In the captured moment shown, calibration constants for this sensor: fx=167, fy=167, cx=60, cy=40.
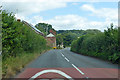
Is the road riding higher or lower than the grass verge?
lower

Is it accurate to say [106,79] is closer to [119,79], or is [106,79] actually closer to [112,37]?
[119,79]

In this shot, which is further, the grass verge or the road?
the road

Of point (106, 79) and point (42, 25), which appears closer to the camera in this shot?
point (106, 79)

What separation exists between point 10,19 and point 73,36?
12954 centimetres

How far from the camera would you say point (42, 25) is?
→ 131 m

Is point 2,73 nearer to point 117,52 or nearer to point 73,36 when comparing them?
point 117,52

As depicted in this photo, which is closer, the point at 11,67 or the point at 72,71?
the point at 11,67

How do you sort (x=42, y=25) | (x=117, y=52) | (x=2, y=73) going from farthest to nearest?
(x=42, y=25) < (x=117, y=52) < (x=2, y=73)

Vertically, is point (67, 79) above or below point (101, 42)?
below

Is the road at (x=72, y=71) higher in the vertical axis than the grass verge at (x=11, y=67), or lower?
lower

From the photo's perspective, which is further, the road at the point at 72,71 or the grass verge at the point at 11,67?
the road at the point at 72,71

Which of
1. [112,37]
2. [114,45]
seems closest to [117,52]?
[114,45]

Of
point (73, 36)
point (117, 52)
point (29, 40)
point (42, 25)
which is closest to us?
point (117, 52)

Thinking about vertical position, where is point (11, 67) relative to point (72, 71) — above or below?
above
